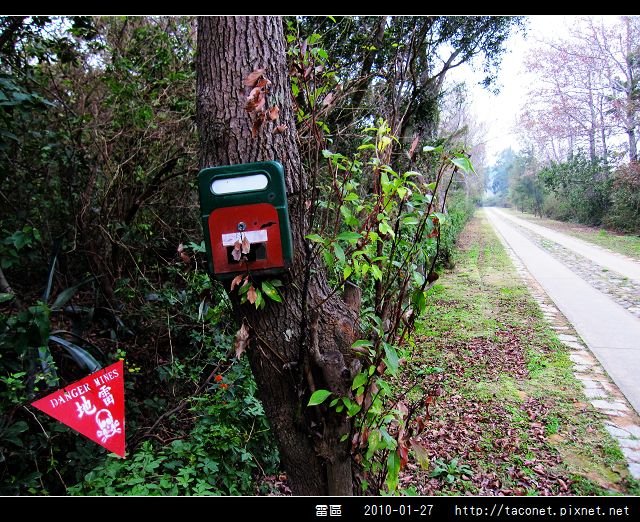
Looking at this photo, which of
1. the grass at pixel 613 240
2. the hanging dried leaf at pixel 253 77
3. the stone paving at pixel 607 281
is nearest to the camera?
the hanging dried leaf at pixel 253 77

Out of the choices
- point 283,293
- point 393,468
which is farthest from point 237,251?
point 393,468

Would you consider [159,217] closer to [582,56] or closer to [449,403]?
[449,403]

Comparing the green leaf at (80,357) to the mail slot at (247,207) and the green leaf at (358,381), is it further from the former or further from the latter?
the green leaf at (358,381)

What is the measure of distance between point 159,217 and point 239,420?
84.8 inches

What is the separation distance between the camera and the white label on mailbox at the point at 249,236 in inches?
44.6

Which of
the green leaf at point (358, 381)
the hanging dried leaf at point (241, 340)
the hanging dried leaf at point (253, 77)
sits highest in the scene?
the hanging dried leaf at point (253, 77)

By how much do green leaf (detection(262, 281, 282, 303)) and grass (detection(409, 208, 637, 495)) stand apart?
1.84ft

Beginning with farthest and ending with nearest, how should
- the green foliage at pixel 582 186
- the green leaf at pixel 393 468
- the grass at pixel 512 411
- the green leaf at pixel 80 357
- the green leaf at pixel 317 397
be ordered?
the green foliage at pixel 582 186 < the grass at pixel 512 411 < the green leaf at pixel 80 357 < the green leaf at pixel 393 468 < the green leaf at pixel 317 397

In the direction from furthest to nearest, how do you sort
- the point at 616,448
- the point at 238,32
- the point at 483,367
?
the point at 483,367
the point at 616,448
the point at 238,32

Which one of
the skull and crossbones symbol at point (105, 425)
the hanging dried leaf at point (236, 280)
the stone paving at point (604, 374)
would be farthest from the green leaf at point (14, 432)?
the stone paving at point (604, 374)

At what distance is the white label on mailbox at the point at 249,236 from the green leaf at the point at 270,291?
142 mm

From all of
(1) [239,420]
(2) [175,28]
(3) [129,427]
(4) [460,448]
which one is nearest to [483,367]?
(4) [460,448]

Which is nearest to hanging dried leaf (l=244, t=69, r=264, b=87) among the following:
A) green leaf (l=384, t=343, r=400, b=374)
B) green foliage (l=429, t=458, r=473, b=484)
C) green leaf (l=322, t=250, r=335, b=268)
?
green leaf (l=322, t=250, r=335, b=268)

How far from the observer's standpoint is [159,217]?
3.65 metres
